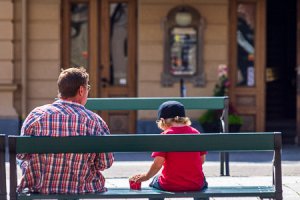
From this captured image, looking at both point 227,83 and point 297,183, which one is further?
point 227,83

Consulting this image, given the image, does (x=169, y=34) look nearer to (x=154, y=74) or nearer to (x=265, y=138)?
(x=154, y=74)

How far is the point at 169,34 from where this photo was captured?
50.6 ft

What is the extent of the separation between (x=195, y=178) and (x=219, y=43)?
9107 millimetres

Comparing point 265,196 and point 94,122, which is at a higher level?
point 94,122

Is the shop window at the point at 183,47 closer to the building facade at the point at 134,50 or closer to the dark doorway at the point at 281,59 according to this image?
the building facade at the point at 134,50

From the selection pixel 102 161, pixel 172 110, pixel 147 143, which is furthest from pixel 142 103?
pixel 147 143

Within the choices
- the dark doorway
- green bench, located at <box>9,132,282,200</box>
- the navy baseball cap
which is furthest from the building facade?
green bench, located at <box>9,132,282,200</box>

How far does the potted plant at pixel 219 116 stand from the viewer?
14867mm

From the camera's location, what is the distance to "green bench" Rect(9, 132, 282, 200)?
20.2 ft

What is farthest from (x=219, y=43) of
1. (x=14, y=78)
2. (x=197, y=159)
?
(x=197, y=159)

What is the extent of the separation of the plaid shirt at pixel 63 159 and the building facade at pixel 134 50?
29.3 feet

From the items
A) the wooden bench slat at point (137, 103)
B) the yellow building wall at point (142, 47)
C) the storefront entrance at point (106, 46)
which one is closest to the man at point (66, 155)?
the wooden bench slat at point (137, 103)

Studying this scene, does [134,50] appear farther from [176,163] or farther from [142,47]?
[176,163]

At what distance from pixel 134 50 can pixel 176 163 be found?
923 centimetres
